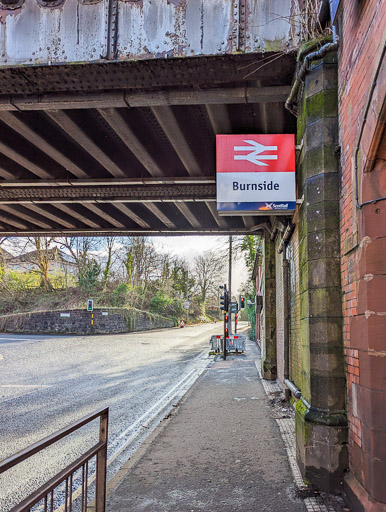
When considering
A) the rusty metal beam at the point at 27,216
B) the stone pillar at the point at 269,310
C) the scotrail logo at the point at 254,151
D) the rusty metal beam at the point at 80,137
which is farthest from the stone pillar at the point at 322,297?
the rusty metal beam at the point at 27,216

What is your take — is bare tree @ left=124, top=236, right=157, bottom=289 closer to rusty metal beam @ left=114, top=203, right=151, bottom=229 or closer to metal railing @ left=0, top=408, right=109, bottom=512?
rusty metal beam @ left=114, top=203, right=151, bottom=229

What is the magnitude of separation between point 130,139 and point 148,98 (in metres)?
1.43

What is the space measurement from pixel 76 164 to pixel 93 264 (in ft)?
117

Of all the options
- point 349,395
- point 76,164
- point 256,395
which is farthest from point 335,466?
point 76,164

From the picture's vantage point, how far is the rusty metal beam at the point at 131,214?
10.7m

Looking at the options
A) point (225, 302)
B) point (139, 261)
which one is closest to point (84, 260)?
point (139, 261)

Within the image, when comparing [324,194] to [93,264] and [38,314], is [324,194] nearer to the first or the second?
[38,314]

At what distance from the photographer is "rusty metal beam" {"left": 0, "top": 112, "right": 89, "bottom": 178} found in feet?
21.6

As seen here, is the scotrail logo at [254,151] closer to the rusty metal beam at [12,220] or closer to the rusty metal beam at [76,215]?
the rusty metal beam at [76,215]

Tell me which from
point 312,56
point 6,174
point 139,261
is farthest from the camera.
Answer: point 139,261

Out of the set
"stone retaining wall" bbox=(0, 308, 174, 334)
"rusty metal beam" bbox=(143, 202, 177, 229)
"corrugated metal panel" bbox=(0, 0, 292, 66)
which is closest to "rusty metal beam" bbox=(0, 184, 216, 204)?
"rusty metal beam" bbox=(143, 202, 177, 229)

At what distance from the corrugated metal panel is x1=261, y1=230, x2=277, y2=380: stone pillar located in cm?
761

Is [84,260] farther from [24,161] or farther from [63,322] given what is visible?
[24,161]

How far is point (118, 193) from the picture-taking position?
9.49 meters
